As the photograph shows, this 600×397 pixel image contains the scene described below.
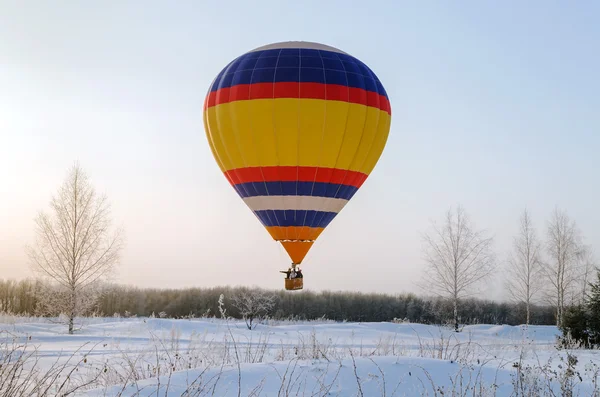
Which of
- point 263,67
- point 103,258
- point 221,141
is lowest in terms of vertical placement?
point 103,258

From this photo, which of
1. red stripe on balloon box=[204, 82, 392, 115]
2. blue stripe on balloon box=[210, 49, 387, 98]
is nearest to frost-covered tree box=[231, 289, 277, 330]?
red stripe on balloon box=[204, 82, 392, 115]

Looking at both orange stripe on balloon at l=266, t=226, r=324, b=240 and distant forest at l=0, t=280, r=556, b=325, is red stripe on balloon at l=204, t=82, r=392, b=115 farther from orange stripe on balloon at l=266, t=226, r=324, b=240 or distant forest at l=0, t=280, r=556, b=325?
distant forest at l=0, t=280, r=556, b=325

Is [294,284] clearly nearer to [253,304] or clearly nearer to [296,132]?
[296,132]

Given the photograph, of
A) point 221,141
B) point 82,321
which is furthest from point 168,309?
point 221,141

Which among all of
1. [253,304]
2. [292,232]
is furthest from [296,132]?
[253,304]

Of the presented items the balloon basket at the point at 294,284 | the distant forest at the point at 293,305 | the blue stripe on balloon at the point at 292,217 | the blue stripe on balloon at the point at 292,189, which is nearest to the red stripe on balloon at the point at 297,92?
the blue stripe on balloon at the point at 292,189

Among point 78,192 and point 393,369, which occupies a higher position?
point 78,192

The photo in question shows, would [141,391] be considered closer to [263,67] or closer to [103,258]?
[263,67]
